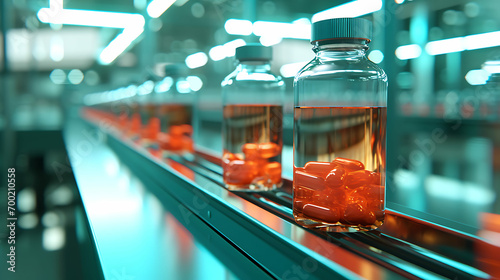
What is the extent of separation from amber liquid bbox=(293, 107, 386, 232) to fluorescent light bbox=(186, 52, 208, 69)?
1.51 metres

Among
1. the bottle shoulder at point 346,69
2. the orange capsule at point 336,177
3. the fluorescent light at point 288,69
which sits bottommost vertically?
the orange capsule at point 336,177

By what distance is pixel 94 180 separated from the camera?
1.13m

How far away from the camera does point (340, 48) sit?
1.71ft

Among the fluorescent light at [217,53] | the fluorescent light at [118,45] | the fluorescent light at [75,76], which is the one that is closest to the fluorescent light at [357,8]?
the fluorescent light at [217,53]

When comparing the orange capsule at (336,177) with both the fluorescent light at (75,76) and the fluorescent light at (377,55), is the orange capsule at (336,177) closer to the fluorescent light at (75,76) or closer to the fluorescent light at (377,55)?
the fluorescent light at (377,55)

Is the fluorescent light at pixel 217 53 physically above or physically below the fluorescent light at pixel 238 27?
below

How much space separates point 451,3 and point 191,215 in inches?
68.3

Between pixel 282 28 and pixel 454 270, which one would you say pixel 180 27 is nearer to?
pixel 282 28

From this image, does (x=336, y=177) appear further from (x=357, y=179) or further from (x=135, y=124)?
(x=135, y=124)

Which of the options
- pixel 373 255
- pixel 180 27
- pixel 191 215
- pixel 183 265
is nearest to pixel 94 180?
pixel 191 215

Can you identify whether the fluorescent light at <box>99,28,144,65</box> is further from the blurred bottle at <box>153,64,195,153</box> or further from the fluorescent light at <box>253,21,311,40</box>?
the fluorescent light at <box>253,21,311,40</box>

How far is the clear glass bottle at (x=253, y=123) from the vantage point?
76 cm

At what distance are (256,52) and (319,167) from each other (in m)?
0.32

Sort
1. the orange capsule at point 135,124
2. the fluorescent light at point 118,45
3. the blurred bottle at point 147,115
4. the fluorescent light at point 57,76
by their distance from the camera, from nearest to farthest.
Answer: the blurred bottle at point 147,115 < the orange capsule at point 135,124 < the fluorescent light at point 118,45 < the fluorescent light at point 57,76
